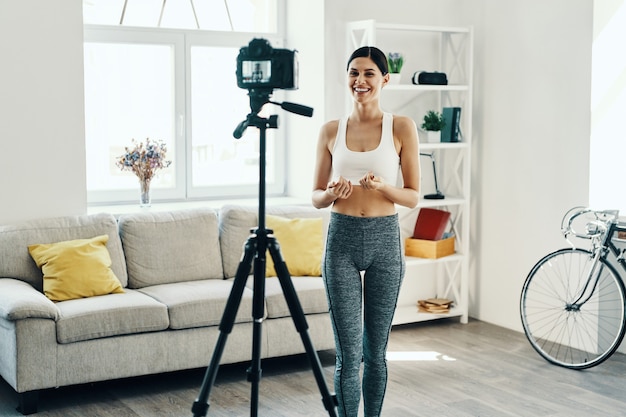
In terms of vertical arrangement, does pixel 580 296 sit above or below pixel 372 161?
below

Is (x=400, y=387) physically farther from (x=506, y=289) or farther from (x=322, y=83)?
(x=322, y=83)

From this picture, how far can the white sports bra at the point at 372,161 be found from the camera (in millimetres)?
3078

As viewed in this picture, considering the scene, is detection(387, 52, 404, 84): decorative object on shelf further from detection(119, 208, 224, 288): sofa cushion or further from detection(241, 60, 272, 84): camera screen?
detection(241, 60, 272, 84): camera screen

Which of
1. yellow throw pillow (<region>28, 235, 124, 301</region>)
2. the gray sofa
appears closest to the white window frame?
the gray sofa

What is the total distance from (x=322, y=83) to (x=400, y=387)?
2016mm

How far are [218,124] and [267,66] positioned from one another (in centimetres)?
295

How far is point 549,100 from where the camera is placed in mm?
5109

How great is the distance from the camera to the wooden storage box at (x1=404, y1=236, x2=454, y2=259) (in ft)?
17.7

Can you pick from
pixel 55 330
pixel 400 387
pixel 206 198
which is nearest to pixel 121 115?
pixel 206 198

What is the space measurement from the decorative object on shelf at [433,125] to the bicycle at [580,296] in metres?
0.94

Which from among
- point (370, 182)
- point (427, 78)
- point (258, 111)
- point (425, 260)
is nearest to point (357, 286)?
point (370, 182)

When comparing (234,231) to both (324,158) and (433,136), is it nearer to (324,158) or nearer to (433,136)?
(433,136)

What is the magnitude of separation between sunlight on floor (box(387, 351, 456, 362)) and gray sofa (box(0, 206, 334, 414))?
41 centimetres

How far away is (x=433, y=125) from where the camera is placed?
5.39 m
